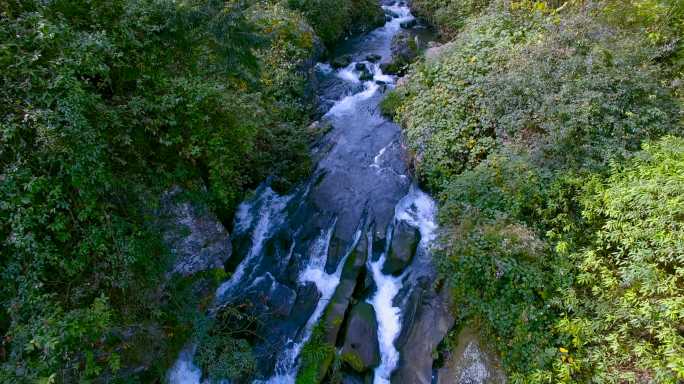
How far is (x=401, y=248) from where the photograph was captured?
7863mm

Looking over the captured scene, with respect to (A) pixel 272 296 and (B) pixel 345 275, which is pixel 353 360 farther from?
(A) pixel 272 296

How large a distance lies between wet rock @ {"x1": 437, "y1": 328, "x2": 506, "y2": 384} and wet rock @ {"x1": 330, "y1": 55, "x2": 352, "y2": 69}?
12.3 metres

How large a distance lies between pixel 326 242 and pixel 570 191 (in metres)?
5.04

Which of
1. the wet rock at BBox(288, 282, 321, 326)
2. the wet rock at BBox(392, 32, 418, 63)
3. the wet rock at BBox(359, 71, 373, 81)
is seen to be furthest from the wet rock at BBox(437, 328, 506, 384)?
the wet rock at BBox(392, 32, 418, 63)

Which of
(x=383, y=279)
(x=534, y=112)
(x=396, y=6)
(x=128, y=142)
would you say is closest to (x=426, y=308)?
(x=383, y=279)

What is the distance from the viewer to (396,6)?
76.9 ft

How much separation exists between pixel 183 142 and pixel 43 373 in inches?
146

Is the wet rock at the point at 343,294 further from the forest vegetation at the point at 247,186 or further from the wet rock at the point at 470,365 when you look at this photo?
the wet rock at the point at 470,365

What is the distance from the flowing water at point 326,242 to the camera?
6820mm

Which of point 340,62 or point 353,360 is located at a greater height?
point 340,62

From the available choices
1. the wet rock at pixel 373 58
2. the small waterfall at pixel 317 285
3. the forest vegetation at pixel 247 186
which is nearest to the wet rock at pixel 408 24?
the wet rock at pixel 373 58

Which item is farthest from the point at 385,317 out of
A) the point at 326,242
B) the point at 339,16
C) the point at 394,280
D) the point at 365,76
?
the point at 339,16

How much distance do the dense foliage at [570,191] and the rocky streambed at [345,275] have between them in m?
0.95

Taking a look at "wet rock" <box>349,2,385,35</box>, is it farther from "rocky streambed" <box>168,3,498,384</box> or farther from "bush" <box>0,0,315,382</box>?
"bush" <box>0,0,315,382</box>
